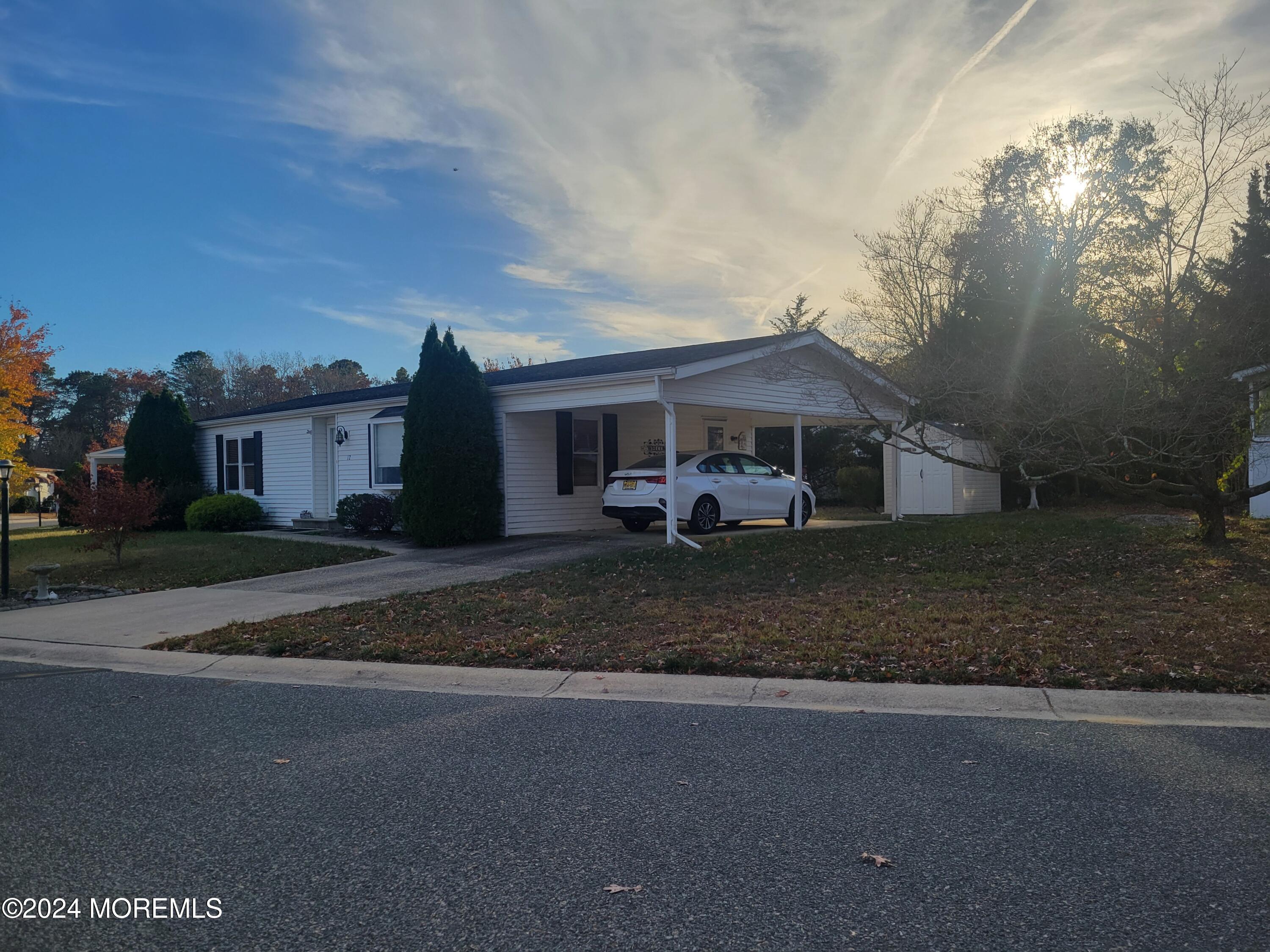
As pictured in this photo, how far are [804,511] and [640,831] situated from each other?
14384mm

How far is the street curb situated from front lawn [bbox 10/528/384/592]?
5.21 metres

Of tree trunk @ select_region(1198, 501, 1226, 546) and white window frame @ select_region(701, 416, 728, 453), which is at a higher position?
white window frame @ select_region(701, 416, 728, 453)

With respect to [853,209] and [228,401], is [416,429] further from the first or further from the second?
[228,401]

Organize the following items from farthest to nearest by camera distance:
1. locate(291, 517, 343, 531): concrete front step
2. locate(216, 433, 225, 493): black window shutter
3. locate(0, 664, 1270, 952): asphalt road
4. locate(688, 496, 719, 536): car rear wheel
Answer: locate(216, 433, 225, 493): black window shutter, locate(291, 517, 343, 531): concrete front step, locate(688, 496, 719, 536): car rear wheel, locate(0, 664, 1270, 952): asphalt road

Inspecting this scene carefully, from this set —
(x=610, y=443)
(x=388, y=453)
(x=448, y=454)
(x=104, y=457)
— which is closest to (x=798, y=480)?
(x=610, y=443)

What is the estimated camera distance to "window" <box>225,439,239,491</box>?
934 inches

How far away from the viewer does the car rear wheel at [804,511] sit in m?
17.4

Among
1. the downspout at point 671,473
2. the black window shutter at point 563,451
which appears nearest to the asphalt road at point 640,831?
the downspout at point 671,473

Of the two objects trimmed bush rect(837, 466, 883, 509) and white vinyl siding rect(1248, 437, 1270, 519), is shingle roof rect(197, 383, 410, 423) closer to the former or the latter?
trimmed bush rect(837, 466, 883, 509)

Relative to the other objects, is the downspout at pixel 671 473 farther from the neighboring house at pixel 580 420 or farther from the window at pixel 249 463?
the window at pixel 249 463

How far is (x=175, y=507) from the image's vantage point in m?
22.6

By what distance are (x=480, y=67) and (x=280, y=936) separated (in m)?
13.3

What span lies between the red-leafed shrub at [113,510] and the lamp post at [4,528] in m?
1.40

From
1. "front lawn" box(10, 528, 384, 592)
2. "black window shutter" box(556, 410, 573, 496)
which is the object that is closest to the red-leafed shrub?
"front lawn" box(10, 528, 384, 592)
